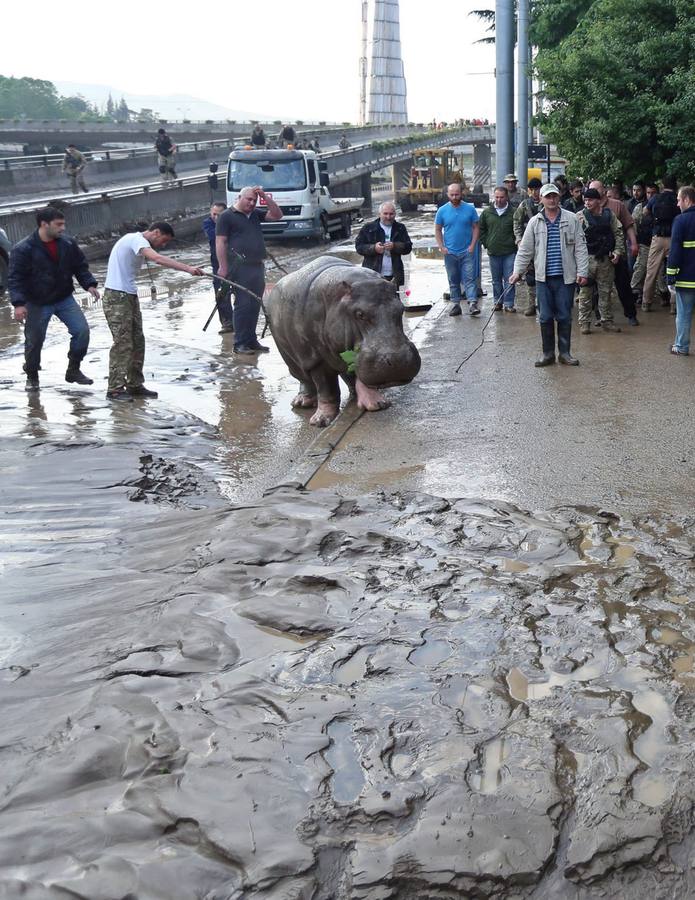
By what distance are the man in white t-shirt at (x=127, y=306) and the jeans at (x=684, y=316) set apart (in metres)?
4.87

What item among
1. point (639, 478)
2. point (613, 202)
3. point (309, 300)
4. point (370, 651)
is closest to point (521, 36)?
point (613, 202)

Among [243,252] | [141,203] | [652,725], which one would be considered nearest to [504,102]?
[243,252]

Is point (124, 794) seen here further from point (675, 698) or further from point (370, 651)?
point (675, 698)

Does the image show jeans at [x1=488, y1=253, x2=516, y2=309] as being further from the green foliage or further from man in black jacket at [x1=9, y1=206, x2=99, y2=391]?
man in black jacket at [x1=9, y1=206, x2=99, y2=391]

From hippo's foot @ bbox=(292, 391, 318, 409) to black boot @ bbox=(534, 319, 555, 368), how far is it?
7.67ft

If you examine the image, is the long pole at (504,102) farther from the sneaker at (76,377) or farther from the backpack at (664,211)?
the sneaker at (76,377)

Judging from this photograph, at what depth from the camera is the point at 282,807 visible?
10.9ft

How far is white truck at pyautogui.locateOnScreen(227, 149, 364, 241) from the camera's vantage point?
27359mm

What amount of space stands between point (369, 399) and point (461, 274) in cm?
609

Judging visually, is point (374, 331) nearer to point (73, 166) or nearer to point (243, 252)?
point (243, 252)

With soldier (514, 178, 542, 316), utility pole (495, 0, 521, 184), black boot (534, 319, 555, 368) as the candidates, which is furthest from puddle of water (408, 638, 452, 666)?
utility pole (495, 0, 521, 184)

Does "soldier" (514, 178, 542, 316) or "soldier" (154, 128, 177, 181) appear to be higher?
"soldier" (154, 128, 177, 181)

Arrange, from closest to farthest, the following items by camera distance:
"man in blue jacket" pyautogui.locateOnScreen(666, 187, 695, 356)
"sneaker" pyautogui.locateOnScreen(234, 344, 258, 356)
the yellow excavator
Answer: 1. "man in blue jacket" pyautogui.locateOnScreen(666, 187, 695, 356)
2. "sneaker" pyautogui.locateOnScreen(234, 344, 258, 356)
3. the yellow excavator

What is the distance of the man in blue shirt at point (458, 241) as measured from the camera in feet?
44.9
